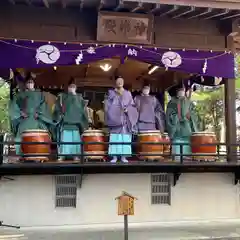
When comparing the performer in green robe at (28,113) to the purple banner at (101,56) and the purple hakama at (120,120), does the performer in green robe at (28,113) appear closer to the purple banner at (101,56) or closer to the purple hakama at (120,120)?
the purple banner at (101,56)

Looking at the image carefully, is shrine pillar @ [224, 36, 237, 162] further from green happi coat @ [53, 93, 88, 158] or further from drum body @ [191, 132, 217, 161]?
green happi coat @ [53, 93, 88, 158]

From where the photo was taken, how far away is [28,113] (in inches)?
313

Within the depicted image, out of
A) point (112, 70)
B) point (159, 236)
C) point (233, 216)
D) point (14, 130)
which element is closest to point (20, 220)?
point (14, 130)

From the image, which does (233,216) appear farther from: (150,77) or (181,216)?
(150,77)

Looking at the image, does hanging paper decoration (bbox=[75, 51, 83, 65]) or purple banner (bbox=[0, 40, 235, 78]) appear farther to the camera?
hanging paper decoration (bbox=[75, 51, 83, 65])

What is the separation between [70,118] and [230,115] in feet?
11.3

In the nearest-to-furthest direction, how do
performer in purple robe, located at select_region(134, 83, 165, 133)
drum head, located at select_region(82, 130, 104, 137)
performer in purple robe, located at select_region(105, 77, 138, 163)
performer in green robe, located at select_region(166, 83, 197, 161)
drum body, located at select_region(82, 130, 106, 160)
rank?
drum body, located at select_region(82, 130, 106, 160) < drum head, located at select_region(82, 130, 104, 137) < performer in purple robe, located at select_region(105, 77, 138, 163) < performer in purple robe, located at select_region(134, 83, 165, 133) < performer in green robe, located at select_region(166, 83, 197, 161)

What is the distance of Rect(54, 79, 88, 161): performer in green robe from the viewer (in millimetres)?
8164

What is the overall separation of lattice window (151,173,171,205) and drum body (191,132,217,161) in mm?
787

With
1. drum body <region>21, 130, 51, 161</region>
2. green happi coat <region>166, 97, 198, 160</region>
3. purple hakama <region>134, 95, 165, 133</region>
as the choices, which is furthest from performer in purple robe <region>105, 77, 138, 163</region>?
drum body <region>21, 130, 51, 161</region>

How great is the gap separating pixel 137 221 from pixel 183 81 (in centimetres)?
459

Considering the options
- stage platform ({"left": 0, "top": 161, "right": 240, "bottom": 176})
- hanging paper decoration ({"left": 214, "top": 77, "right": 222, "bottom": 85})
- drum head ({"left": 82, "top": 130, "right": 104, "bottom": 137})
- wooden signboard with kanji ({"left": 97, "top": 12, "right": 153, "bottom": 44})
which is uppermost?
wooden signboard with kanji ({"left": 97, "top": 12, "right": 153, "bottom": 44})

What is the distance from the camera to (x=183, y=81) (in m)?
10.8

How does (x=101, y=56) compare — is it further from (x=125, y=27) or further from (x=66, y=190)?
(x=66, y=190)
